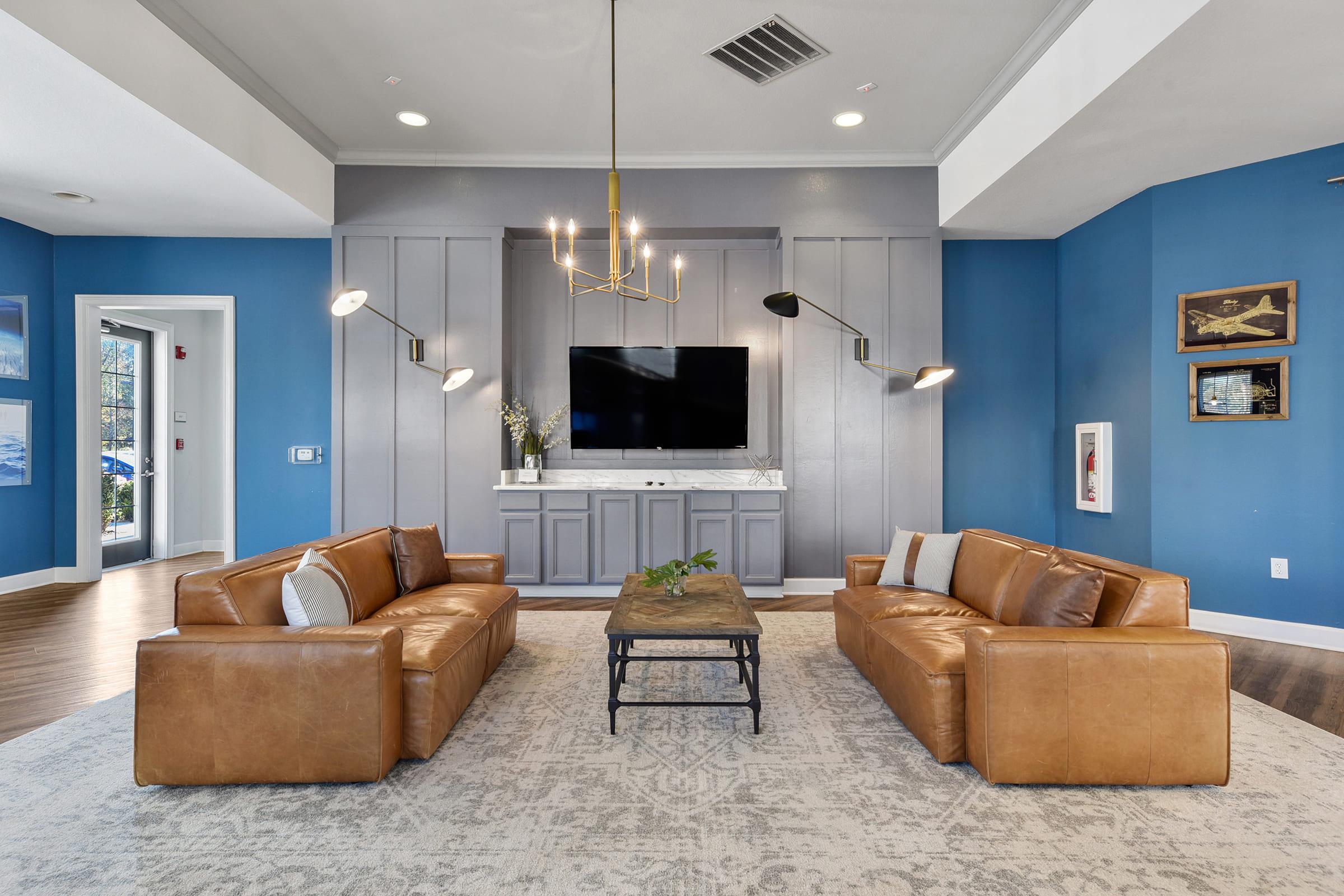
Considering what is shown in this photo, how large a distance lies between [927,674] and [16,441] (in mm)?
6546

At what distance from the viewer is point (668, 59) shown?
11.9ft

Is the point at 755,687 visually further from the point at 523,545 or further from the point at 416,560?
the point at 523,545

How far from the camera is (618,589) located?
196 inches

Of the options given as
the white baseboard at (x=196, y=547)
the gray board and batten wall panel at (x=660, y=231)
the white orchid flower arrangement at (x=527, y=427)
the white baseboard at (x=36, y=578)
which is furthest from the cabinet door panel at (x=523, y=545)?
the white baseboard at (x=196, y=547)

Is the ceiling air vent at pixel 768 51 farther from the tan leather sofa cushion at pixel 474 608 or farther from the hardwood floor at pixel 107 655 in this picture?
the hardwood floor at pixel 107 655

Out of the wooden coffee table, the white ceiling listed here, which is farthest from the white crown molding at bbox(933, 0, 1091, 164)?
the wooden coffee table

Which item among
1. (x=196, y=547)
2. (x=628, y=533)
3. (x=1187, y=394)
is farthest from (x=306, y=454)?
(x=1187, y=394)

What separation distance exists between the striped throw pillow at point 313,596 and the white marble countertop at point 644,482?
2304 mm

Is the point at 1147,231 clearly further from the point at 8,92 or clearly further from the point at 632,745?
the point at 8,92

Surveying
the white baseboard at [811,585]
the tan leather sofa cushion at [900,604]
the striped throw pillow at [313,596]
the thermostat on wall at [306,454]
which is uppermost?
the thermostat on wall at [306,454]

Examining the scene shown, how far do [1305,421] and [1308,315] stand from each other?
603mm

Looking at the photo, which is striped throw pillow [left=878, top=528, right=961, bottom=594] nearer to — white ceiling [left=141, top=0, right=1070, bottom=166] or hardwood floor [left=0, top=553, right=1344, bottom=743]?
hardwood floor [left=0, top=553, right=1344, bottom=743]

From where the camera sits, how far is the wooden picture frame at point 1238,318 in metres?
3.76

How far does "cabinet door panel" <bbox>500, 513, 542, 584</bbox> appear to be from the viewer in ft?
16.2
